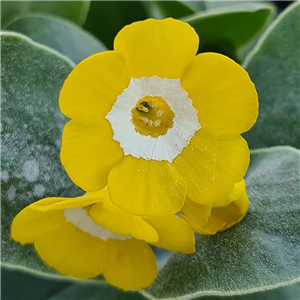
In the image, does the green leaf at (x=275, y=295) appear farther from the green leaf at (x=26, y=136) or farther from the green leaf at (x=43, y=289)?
the green leaf at (x=26, y=136)

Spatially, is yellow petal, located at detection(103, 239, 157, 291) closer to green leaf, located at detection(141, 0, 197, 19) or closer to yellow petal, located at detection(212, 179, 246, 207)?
yellow petal, located at detection(212, 179, 246, 207)

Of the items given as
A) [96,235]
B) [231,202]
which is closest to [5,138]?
[96,235]

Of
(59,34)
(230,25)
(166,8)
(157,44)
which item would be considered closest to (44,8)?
(59,34)

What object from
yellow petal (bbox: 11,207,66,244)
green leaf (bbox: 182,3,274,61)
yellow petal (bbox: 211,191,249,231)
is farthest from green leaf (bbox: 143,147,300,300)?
green leaf (bbox: 182,3,274,61)

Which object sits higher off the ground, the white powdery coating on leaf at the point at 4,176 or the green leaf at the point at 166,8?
the green leaf at the point at 166,8

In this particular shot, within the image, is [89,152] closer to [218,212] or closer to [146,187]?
[146,187]

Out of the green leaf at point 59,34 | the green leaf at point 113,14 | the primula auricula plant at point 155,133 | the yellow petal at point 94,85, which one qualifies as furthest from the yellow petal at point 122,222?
the green leaf at point 113,14
